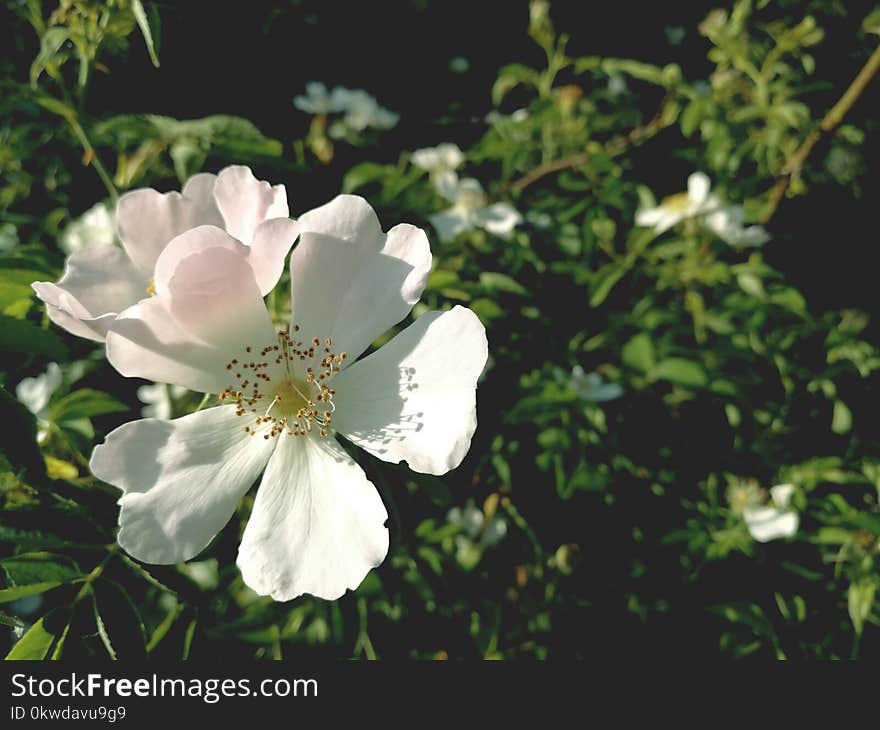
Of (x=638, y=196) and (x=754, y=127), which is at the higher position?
(x=754, y=127)

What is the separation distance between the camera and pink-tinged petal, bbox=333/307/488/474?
85cm

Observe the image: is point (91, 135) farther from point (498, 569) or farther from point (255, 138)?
point (498, 569)

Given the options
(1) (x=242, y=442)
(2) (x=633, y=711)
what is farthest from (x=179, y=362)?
(2) (x=633, y=711)

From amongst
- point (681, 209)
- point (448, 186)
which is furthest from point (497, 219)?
point (681, 209)

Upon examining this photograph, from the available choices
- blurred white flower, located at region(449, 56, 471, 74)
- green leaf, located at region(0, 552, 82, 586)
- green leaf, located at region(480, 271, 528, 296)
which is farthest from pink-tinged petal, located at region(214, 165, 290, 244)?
blurred white flower, located at region(449, 56, 471, 74)

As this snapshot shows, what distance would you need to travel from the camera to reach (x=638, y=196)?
2.16 meters

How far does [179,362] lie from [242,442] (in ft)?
0.49

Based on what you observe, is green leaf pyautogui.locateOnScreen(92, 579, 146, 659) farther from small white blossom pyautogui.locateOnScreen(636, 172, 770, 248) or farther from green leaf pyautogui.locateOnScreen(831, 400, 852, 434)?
green leaf pyautogui.locateOnScreen(831, 400, 852, 434)

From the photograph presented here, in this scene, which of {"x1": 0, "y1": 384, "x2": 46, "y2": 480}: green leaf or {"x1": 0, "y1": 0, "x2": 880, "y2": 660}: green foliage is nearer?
{"x1": 0, "y1": 384, "x2": 46, "y2": 480}: green leaf

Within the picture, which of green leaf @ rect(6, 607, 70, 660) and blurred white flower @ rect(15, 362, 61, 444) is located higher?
blurred white flower @ rect(15, 362, 61, 444)

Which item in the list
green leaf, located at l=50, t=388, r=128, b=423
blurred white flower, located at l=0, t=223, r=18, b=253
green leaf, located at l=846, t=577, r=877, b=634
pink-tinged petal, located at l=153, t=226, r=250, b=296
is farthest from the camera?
blurred white flower, located at l=0, t=223, r=18, b=253

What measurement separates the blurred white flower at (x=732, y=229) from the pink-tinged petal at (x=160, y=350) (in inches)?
59.5

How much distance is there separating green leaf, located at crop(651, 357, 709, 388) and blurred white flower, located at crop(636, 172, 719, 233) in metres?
0.42

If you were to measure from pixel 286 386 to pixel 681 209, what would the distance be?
1.38m
